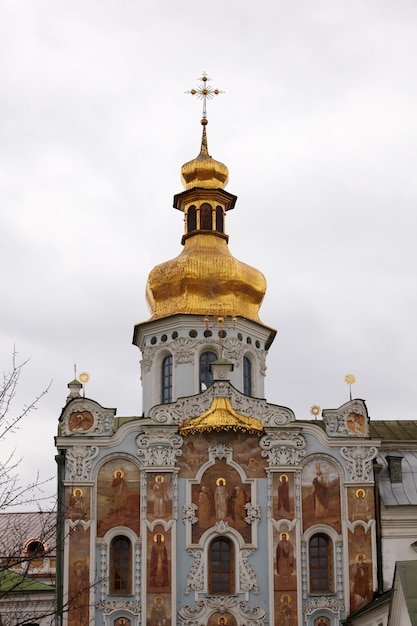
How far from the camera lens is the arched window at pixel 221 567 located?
113 feet

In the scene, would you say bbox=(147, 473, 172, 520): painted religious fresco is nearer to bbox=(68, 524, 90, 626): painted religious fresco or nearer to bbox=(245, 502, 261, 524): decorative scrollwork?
bbox=(68, 524, 90, 626): painted religious fresco

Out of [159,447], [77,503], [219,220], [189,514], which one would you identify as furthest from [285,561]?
[219,220]

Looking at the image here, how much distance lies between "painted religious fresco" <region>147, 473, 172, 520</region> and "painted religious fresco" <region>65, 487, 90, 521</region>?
191cm

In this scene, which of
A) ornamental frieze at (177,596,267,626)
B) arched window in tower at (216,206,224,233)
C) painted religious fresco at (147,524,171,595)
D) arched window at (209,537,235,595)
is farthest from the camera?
arched window in tower at (216,206,224,233)

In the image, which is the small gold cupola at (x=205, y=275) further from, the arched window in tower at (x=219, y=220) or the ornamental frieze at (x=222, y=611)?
the ornamental frieze at (x=222, y=611)

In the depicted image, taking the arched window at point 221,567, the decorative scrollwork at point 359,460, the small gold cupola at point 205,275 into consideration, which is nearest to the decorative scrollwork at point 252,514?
the arched window at point 221,567

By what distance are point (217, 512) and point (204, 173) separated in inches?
585

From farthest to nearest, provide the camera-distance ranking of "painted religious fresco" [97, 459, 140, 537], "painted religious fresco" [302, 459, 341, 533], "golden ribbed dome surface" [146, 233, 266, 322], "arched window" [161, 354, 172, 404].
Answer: "golden ribbed dome surface" [146, 233, 266, 322] → "arched window" [161, 354, 172, 404] → "painted religious fresco" [302, 459, 341, 533] → "painted religious fresco" [97, 459, 140, 537]

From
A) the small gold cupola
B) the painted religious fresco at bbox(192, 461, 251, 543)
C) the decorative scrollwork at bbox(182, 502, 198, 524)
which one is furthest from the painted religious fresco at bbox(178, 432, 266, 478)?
the small gold cupola

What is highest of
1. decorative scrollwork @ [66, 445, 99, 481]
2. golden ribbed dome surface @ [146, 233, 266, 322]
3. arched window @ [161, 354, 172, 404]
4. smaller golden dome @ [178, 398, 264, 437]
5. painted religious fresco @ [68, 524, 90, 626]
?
golden ribbed dome surface @ [146, 233, 266, 322]

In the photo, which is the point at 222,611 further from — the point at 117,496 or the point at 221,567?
the point at 117,496

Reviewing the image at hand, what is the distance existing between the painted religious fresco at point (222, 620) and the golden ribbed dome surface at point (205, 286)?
10977 millimetres

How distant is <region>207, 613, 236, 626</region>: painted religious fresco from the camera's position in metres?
33.9

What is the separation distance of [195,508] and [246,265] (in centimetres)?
1058
